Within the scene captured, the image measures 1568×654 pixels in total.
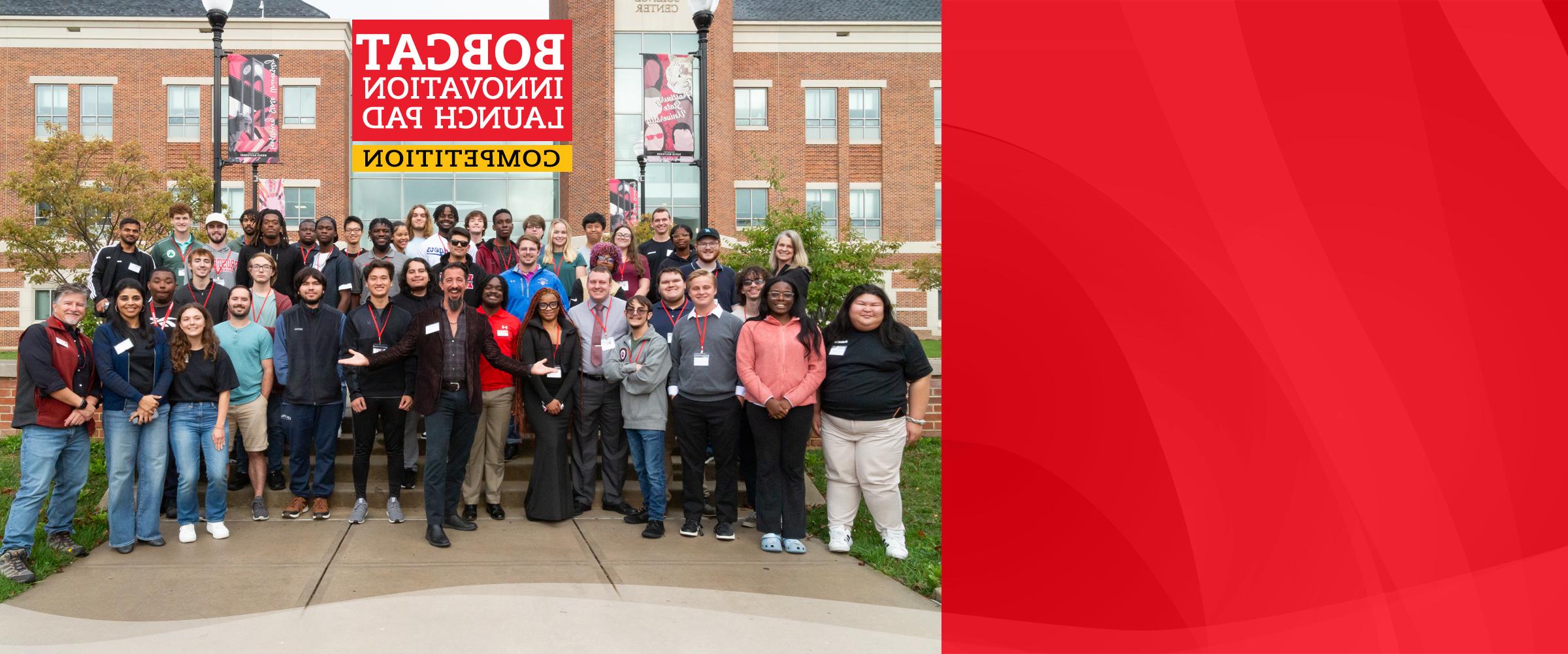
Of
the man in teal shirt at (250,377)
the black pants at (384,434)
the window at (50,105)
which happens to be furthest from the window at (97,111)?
the black pants at (384,434)

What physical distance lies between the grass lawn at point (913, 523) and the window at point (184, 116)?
1284 inches

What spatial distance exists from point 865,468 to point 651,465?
164 centimetres

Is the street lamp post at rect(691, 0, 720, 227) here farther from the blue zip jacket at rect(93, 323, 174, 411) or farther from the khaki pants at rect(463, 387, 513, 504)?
the blue zip jacket at rect(93, 323, 174, 411)

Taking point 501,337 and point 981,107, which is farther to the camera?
point 501,337

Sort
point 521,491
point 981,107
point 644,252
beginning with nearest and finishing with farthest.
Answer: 1. point 981,107
2. point 521,491
3. point 644,252

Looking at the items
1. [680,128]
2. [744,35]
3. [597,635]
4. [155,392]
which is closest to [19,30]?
[744,35]

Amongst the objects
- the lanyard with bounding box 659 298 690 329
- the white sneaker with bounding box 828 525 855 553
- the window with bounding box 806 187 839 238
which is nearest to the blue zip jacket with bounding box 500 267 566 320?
the lanyard with bounding box 659 298 690 329

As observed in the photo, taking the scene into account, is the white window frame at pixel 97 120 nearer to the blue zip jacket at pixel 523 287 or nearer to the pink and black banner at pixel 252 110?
the pink and black banner at pixel 252 110

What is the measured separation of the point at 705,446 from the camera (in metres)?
7.50

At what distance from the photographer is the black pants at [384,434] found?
7.36m

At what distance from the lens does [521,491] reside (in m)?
8.14

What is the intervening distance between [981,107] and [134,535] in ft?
20.8

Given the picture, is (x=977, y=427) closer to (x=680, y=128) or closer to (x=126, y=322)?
(x=126, y=322)

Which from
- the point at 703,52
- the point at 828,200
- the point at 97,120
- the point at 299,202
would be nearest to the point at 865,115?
the point at 828,200
